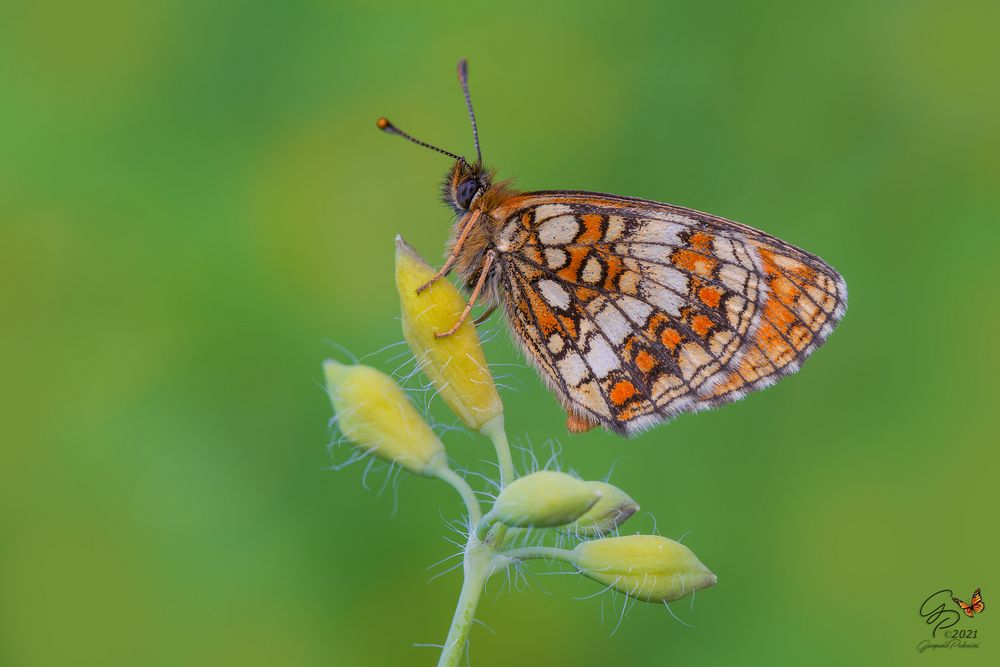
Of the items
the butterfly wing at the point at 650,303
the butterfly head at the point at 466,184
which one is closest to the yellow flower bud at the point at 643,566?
the butterfly wing at the point at 650,303

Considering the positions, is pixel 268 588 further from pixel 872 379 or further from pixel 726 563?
pixel 872 379

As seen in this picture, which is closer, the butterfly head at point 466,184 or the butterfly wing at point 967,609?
the butterfly head at point 466,184

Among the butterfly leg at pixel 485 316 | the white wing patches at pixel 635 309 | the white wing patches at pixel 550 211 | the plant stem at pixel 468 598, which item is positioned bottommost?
the plant stem at pixel 468 598

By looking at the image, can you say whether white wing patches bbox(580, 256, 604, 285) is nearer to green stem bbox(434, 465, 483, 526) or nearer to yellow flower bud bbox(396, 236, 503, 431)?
yellow flower bud bbox(396, 236, 503, 431)

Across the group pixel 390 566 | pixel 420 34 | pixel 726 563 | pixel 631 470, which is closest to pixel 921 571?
pixel 726 563

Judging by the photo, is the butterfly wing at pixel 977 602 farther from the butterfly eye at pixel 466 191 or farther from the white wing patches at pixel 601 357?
the butterfly eye at pixel 466 191

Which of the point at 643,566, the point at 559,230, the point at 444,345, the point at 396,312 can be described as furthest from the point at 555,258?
the point at 396,312

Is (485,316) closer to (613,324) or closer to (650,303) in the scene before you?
(613,324)
